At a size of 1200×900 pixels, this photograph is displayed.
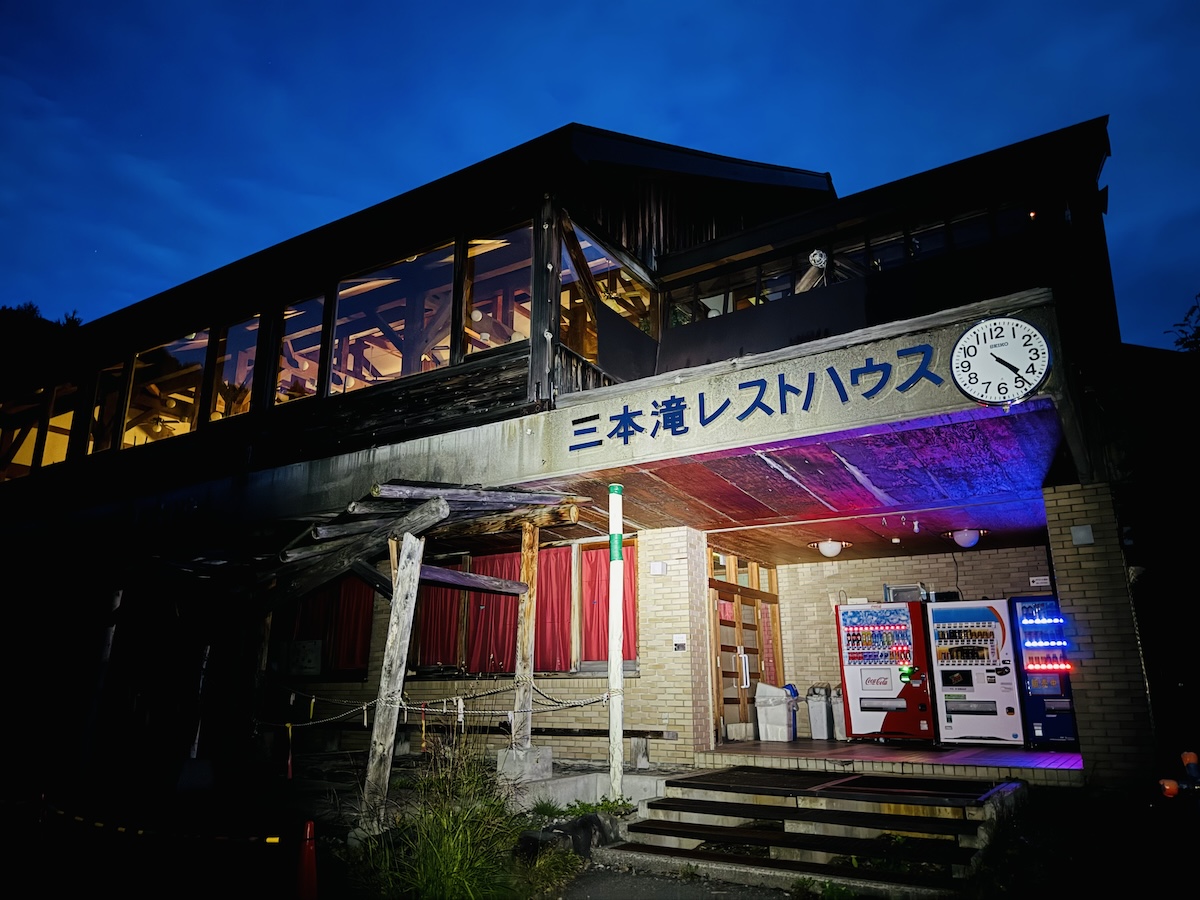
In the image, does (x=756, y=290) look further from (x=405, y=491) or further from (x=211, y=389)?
(x=211, y=389)

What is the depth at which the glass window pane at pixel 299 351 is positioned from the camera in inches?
515

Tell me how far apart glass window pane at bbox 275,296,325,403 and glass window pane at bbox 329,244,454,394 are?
624 millimetres

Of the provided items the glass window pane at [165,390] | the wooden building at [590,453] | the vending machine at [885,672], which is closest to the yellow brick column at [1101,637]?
the wooden building at [590,453]

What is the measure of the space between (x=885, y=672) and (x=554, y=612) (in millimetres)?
5463

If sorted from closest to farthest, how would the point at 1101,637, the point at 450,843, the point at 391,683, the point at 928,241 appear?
the point at 450,843
the point at 391,683
the point at 1101,637
the point at 928,241

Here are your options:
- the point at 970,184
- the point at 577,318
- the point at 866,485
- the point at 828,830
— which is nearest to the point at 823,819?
the point at 828,830

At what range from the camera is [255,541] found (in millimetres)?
11023

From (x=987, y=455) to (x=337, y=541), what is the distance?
751 cm

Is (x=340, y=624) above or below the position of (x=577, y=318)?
below

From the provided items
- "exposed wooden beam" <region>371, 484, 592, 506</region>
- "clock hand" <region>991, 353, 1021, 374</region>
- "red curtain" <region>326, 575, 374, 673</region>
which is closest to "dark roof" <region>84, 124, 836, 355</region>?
"exposed wooden beam" <region>371, 484, 592, 506</region>

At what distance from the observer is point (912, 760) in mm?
8961

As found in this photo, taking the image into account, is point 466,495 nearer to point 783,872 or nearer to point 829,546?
point 783,872

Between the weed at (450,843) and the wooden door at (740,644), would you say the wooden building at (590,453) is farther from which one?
the weed at (450,843)

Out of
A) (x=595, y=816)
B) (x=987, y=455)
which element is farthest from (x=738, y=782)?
(x=987, y=455)
